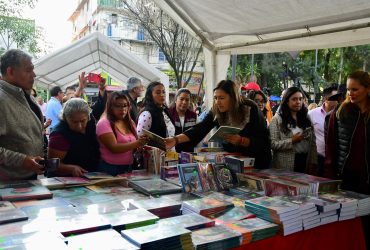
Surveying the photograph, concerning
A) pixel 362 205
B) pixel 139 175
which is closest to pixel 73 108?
pixel 139 175

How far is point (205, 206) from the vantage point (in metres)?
1.83

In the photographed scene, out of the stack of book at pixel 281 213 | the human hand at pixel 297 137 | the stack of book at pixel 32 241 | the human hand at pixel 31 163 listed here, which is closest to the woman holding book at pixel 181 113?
the human hand at pixel 297 137

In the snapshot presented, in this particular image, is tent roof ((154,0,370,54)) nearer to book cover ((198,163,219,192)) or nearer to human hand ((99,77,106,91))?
human hand ((99,77,106,91))

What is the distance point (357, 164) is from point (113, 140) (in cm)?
196

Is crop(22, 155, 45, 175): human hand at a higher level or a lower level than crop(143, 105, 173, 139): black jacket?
lower

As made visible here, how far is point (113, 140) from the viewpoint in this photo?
2.77 meters

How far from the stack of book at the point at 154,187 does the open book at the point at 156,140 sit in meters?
0.34

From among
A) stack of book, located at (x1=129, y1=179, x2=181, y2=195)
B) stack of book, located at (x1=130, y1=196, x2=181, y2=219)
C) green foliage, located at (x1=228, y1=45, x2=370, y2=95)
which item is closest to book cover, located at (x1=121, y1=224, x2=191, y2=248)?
stack of book, located at (x1=130, y1=196, x2=181, y2=219)

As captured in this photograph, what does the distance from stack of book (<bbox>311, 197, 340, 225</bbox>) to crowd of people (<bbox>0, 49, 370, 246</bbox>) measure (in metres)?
0.81

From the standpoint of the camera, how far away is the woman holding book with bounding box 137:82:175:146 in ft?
11.7

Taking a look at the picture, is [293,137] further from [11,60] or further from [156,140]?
[11,60]

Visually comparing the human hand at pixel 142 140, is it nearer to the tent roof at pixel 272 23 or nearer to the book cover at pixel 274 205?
the book cover at pixel 274 205

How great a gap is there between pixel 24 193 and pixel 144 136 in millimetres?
Result: 1057

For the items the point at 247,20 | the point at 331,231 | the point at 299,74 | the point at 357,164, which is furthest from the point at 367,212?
the point at 299,74
